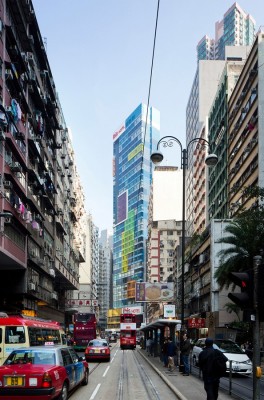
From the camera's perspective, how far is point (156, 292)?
210 feet

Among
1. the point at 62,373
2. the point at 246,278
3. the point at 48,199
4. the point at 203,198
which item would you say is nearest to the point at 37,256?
the point at 48,199

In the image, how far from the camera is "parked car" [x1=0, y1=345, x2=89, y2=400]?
12.5 m

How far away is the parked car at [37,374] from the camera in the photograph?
491 inches

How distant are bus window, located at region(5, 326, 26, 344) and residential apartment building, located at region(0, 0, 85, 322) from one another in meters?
11.2

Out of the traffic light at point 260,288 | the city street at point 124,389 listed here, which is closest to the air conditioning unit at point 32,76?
the city street at point 124,389

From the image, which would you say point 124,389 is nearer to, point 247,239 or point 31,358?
point 31,358

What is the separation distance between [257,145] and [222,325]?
1949cm

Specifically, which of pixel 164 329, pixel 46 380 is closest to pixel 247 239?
pixel 164 329

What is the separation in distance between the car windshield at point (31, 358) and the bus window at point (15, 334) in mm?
7081

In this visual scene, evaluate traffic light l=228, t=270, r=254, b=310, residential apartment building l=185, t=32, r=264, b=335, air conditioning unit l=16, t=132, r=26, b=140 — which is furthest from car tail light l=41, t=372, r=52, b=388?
residential apartment building l=185, t=32, r=264, b=335

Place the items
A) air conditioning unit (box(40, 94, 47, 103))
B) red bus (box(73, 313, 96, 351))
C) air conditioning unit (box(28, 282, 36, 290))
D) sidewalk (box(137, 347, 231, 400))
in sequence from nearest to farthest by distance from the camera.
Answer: sidewalk (box(137, 347, 231, 400))
air conditioning unit (box(28, 282, 36, 290))
air conditioning unit (box(40, 94, 47, 103))
red bus (box(73, 313, 96, 351))

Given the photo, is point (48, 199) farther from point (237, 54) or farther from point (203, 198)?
point (237, 54)

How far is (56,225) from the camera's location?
221ft

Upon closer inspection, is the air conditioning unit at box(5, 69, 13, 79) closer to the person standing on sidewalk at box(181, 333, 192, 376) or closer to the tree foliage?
the tree foliage
